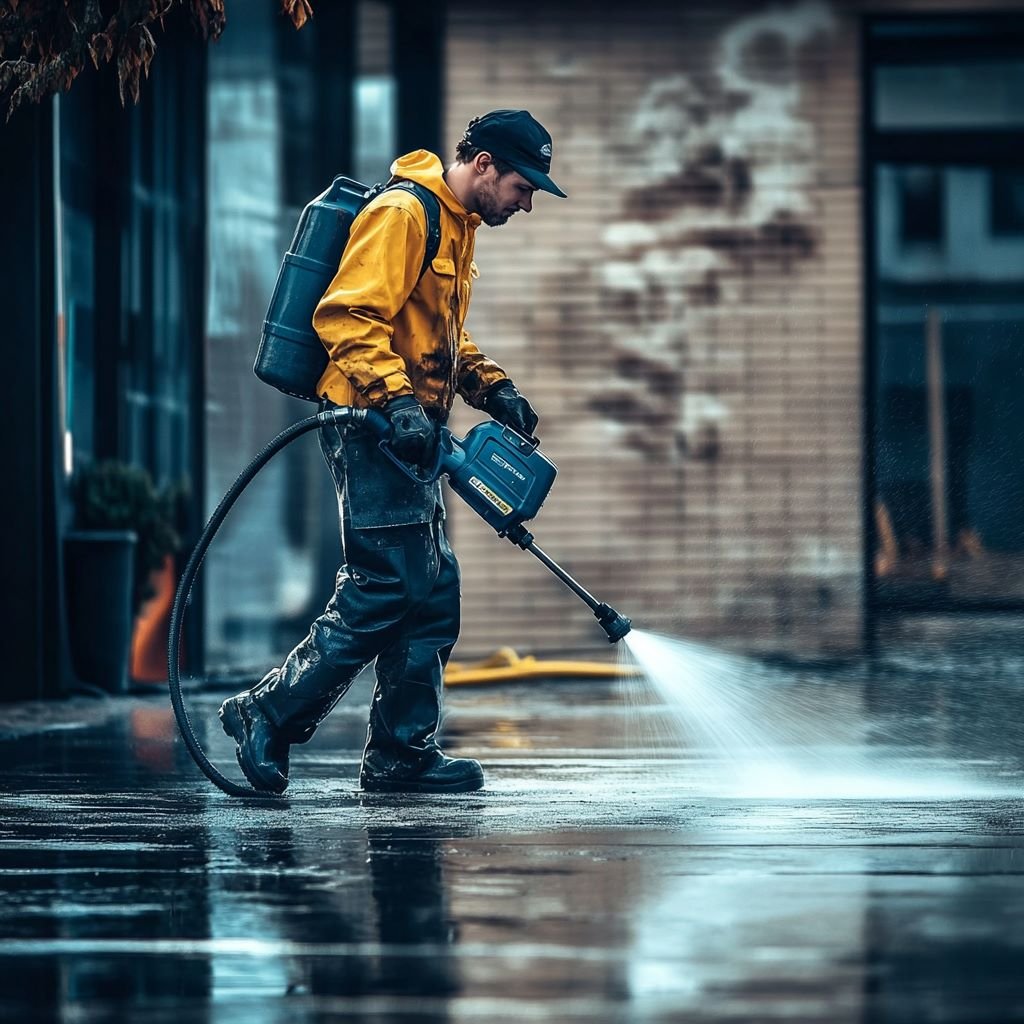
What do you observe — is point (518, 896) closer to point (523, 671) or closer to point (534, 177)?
point (534, 177)

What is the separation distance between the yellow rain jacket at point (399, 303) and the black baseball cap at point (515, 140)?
0.17 m

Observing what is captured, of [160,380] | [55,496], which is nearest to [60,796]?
[55,496]

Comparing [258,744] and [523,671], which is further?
[523,671]

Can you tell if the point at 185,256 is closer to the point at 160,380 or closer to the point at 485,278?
the point at 160,380

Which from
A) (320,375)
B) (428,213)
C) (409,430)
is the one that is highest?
(428,213)

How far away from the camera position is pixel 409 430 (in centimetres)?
562

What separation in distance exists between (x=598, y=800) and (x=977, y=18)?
9088 millimetres

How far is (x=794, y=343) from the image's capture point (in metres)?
13.3

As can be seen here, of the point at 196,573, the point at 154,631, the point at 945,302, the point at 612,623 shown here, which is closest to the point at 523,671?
the point at 154,631

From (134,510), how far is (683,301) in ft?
14.1

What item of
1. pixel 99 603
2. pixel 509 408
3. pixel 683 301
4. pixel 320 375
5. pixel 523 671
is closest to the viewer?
pixel 320 375

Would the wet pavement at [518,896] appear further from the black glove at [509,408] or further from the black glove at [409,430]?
the black glove at [509,408]

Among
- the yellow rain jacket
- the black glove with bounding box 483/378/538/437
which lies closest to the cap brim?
the yellow rain jacket

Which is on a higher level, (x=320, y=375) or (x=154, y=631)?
(x=320, y=375)
